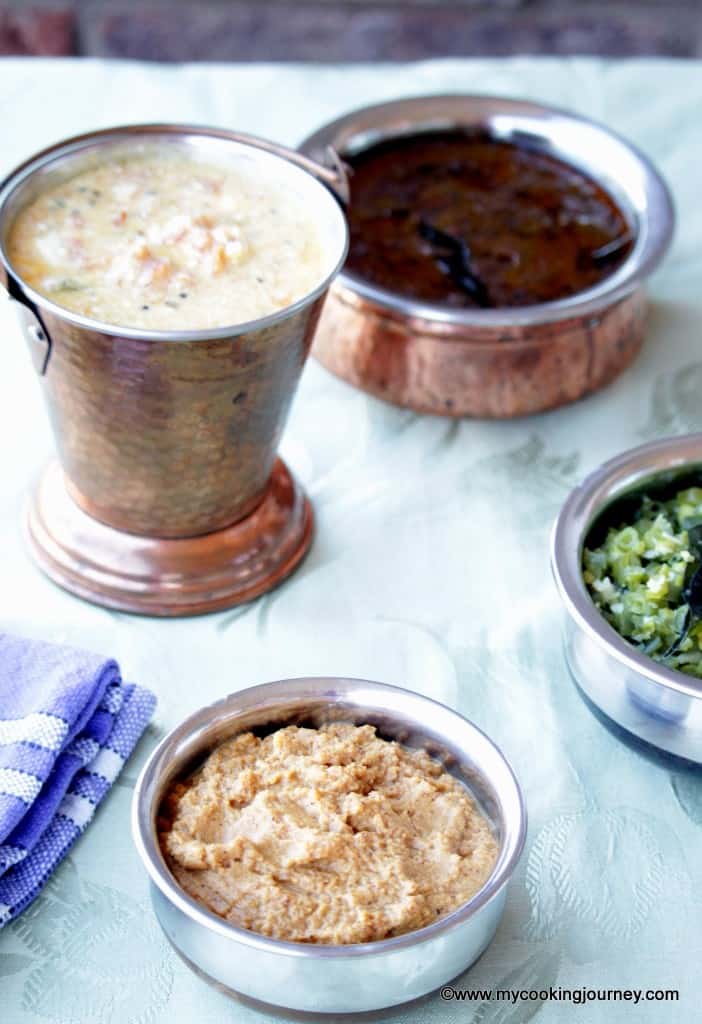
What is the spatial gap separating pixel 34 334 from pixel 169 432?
13cm

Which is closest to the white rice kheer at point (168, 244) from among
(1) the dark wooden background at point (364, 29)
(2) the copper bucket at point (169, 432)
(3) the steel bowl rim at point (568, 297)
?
(2) the copper bucket at point (169, 432)

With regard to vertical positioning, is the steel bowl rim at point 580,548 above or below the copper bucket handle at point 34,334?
below

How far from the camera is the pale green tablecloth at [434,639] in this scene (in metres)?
0.90

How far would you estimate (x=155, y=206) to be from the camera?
117cm

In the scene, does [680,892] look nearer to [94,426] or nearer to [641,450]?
[641,450]

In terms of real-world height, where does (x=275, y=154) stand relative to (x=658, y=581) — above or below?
above

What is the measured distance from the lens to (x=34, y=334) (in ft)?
3.38

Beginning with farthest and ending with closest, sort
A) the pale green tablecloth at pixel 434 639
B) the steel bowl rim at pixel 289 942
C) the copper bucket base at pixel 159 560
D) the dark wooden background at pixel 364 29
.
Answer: the dark wooden background at pixel 364 29 → the copper bucket base at pixel 159 560 → the pale green tablecloth at pixel 434 639 → the steel bowl rim at pixel 289 942

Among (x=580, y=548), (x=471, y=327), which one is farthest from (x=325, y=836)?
(x=471, y=327)

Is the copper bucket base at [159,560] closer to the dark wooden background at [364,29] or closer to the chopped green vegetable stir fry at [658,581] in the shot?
the chopped green vegetable stir fry at [658,581]

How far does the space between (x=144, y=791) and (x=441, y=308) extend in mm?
612

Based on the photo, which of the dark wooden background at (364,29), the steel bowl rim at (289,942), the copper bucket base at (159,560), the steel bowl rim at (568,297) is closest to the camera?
the steel bowl rim at (289,942)

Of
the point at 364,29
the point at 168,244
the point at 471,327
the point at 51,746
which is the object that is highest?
the point at 168,244

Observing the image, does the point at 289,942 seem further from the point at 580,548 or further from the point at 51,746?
the point at 580,548
